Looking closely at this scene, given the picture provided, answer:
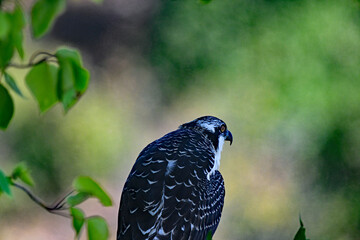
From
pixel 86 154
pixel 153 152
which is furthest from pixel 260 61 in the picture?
pixel 153 152

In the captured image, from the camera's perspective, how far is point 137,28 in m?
10.4

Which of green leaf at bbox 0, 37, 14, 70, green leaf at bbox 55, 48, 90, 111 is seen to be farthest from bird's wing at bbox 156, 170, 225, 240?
green leaf at bbox 0, 37, 14, 70

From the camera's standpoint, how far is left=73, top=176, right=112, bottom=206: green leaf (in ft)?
4.44

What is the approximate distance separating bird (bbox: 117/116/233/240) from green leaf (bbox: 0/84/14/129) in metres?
2.04

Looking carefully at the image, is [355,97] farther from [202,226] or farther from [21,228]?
[202,226]

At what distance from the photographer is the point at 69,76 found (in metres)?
1.33

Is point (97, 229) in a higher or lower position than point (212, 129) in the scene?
lower

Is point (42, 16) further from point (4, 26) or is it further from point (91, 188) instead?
point (91, 188)

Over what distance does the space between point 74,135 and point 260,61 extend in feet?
8.38

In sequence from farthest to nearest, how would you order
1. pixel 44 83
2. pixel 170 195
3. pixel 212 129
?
pixel 212 129 → pixel 170 195 → pixel 44 83

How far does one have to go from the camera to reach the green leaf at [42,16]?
1.20 meters

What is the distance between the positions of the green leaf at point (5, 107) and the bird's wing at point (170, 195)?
2044 millimetres

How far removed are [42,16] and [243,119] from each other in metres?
8.11

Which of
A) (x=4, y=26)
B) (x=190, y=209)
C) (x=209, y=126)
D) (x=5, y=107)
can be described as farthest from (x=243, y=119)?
(x=4, y=26)
